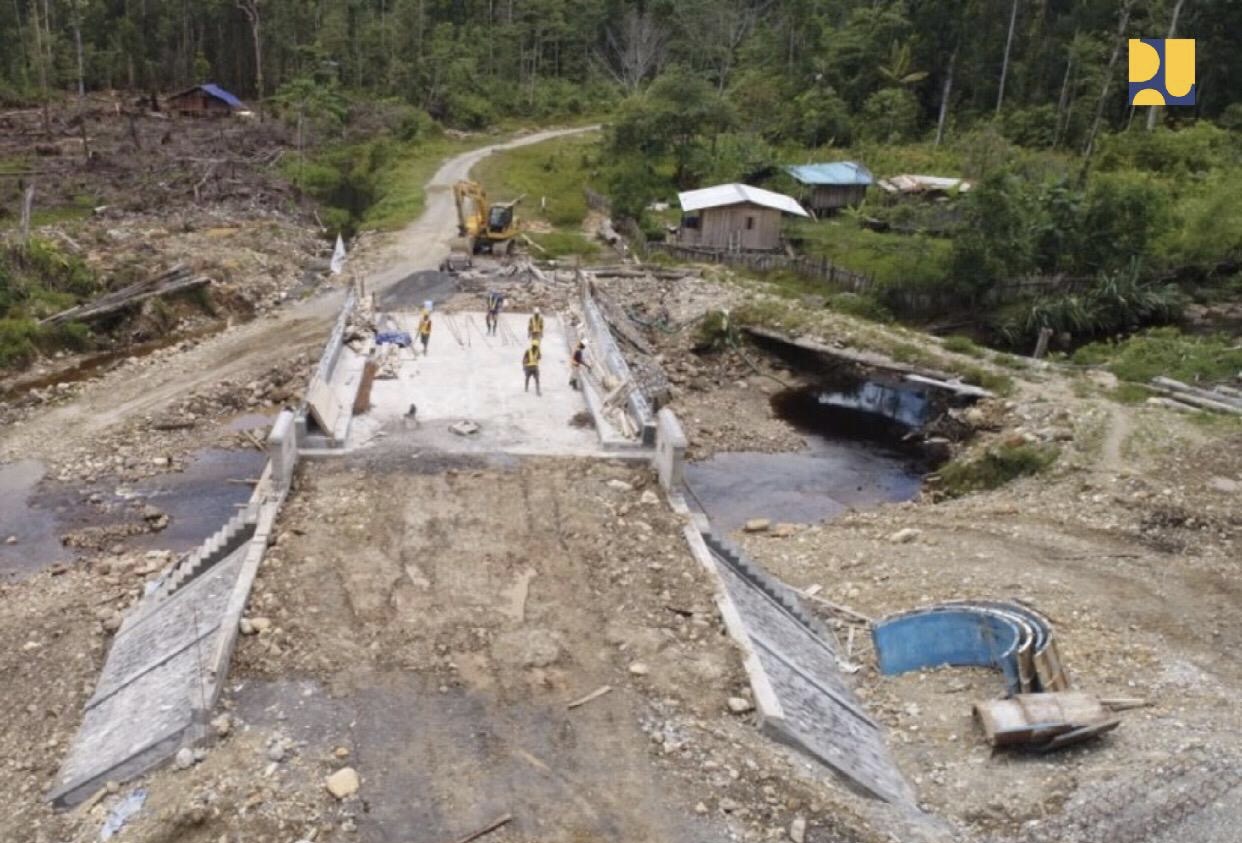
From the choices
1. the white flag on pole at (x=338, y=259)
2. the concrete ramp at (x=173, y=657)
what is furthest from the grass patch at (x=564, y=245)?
the concrete ramp at (x=173, y=657)

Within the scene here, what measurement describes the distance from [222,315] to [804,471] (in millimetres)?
17786

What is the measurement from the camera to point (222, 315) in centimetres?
2959

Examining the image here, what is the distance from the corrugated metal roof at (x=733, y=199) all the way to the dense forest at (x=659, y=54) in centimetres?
1304

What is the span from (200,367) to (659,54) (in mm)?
50178

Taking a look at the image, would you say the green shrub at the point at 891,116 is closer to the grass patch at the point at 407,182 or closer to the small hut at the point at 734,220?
the small hut at the point at 734,220

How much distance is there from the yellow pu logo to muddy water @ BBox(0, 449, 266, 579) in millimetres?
38358

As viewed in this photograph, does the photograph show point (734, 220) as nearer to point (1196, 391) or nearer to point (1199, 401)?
point (1196, 391)

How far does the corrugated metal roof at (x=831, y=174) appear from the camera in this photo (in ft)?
136

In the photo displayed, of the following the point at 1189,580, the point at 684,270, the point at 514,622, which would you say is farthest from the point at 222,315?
the point at 1189,580

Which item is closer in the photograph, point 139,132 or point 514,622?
point 514,622

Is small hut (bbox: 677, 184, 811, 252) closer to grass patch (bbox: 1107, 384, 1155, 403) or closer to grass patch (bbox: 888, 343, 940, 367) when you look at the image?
grass patch (bbox: 888, 343, 940, 367)

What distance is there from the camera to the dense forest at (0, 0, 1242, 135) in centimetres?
4991

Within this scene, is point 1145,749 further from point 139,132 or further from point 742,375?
point 139,132

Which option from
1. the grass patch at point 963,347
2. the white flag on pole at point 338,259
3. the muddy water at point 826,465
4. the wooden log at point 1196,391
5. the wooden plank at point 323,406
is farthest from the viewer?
Result: the white flag on pole at point 338,259
